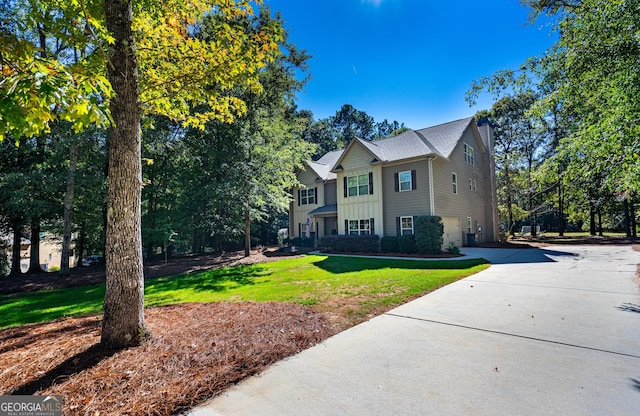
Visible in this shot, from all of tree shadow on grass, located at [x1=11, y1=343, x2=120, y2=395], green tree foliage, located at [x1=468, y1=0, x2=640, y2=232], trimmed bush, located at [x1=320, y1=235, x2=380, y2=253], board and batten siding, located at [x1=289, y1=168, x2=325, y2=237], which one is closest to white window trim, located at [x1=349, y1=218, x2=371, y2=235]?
trimmed bush, located at [x1=320, y1=235, x2=380, y2=253]

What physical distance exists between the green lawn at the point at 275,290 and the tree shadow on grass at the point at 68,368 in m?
3.49

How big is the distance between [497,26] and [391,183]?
379 inches

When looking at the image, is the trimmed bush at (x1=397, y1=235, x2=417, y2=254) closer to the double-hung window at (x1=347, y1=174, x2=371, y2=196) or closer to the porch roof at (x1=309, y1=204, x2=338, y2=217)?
the double-hung window at (x1=347, y1=174, x2=371, y2=196)

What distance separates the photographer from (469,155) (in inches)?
854

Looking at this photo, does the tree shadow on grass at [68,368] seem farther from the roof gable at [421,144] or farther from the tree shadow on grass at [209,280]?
the roof gable at [421,144]

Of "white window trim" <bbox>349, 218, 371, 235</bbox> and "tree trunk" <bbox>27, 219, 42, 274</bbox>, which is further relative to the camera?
"white window trim" <bbox>349, 218, 371, 235</bbox>

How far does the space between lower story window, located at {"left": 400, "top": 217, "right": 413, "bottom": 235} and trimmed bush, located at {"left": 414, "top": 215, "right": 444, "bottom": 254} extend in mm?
1626

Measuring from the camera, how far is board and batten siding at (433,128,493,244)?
1786 centimetres

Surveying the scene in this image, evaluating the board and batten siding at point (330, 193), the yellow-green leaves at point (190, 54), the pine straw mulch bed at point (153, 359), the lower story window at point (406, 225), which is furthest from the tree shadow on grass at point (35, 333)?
the board and batten siding at point (330, 193)

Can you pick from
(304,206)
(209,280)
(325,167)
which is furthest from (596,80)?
(304,206)

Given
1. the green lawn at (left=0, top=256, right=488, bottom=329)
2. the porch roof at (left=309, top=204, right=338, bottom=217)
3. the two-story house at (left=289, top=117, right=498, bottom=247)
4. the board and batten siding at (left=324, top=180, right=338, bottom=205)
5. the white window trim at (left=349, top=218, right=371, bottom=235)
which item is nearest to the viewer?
the green lawn at (left=0, top=256, right=488, bottom=329)

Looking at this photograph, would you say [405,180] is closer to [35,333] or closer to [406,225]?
[406,225]

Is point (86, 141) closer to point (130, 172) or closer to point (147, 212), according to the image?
point (147, 212)

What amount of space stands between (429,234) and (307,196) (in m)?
11.6
